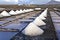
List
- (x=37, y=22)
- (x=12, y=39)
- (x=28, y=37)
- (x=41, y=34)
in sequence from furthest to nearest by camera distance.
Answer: (x=37, y=22)
(x=41, y=34)
(x=28, y=37)
(x=12, y=39)

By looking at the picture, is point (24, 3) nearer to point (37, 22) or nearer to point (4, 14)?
point (4, 14)

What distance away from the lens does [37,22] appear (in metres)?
2.81

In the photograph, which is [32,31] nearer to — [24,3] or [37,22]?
[37,22]

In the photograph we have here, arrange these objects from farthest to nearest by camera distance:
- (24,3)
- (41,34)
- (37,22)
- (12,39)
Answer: (24,3) → (37,22) → (41,34) → (12,39)

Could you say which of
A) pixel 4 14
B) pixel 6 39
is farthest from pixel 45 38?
pixel 4 14

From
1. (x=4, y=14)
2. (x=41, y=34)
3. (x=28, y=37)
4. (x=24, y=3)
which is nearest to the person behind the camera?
(x=28, y=37)

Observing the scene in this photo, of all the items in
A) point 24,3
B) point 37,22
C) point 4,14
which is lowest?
point 24,3

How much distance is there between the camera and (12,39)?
76.8 inches

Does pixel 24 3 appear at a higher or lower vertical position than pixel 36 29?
lower

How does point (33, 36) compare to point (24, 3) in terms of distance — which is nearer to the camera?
point (33, 36)

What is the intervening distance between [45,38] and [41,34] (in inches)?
7.7

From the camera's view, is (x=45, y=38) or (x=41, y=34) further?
(x=41, y=34)

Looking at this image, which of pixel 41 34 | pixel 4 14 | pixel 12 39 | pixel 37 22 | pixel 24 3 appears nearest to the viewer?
pixel 12 39

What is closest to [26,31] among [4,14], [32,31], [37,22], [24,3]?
[32,31]
